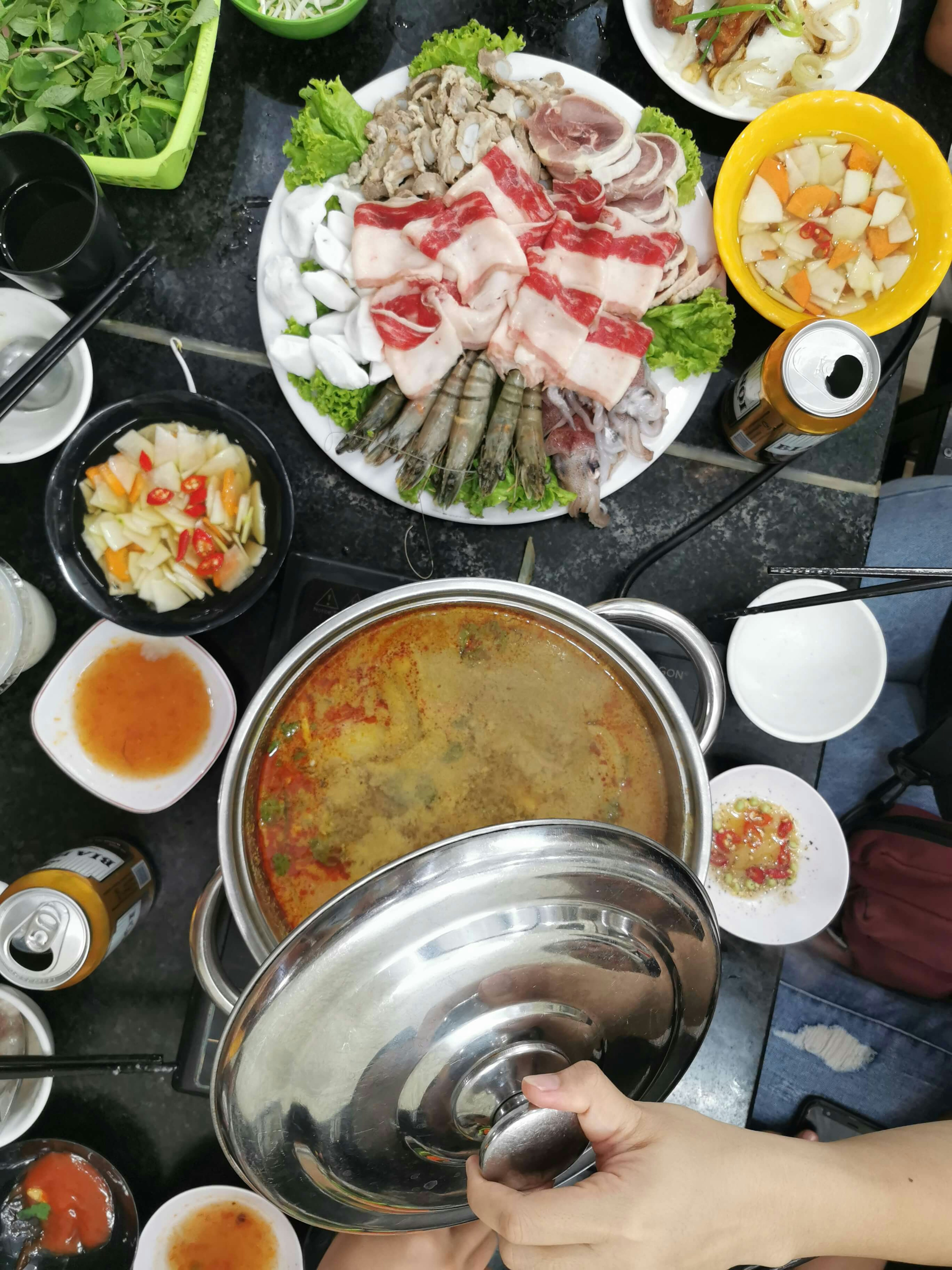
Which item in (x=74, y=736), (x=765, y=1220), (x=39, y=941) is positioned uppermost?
(x=765, y=1220)

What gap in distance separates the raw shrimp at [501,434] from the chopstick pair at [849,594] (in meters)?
0.62

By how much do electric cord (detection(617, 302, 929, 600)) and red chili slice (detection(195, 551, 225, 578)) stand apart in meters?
0.89

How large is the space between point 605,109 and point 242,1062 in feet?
6.23

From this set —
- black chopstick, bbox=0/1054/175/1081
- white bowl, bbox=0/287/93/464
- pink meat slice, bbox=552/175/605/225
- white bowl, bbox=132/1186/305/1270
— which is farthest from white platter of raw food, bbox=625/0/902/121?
white bowl, bbox=132/1186/305/1270

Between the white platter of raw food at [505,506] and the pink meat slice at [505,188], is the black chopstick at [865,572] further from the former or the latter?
the pink meat slice at [505,188]

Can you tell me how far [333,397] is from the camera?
1.69 m

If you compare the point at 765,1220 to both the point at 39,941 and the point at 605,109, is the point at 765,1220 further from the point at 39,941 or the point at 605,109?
the point at 605,109

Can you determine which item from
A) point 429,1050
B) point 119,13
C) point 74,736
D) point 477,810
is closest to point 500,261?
point 119,13

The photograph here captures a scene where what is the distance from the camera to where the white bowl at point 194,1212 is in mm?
1769

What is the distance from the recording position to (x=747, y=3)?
1.74m

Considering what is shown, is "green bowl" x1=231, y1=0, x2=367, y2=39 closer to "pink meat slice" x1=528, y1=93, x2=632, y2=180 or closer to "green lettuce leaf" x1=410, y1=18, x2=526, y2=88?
"green lettuce leaf" x1=410, y1=18, x2=526, y2=88

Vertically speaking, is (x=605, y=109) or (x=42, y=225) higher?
(x=605, y=109)

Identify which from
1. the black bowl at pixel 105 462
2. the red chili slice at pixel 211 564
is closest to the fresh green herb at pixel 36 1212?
the black bowl at pixel 105 462

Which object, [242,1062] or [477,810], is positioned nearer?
[242,1062]
